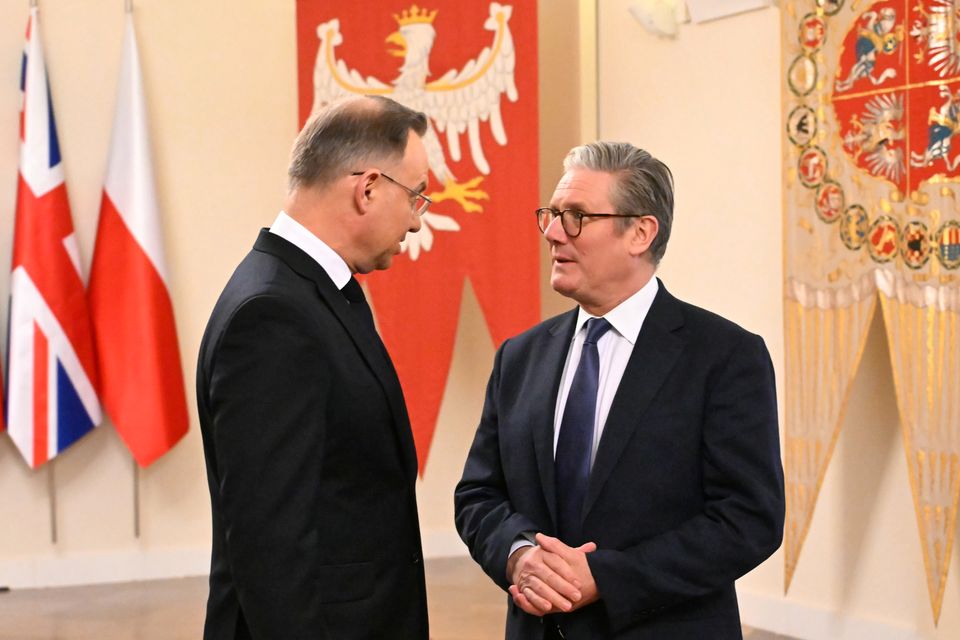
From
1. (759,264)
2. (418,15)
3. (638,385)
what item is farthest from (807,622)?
(418,15)

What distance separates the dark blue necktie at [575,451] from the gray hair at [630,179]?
31 centimetres

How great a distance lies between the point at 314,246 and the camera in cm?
184

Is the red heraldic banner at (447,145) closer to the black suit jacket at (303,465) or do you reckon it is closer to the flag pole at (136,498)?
the flag pole at (136,498)

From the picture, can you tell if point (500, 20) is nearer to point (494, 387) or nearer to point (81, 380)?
point (81, 380)

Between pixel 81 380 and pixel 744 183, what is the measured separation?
10.8ft

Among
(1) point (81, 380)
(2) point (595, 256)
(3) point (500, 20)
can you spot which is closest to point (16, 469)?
(1) point (81, 380)

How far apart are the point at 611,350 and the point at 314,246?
649 mm

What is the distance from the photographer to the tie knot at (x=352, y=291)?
1.91 metres

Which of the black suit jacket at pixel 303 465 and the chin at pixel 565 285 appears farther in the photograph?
the chin at pixel 565 285

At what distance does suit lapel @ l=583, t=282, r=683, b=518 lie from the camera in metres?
2.03

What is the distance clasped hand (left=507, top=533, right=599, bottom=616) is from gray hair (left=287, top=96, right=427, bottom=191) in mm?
Answer: 739

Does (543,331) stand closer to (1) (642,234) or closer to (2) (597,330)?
(2) (597,330)

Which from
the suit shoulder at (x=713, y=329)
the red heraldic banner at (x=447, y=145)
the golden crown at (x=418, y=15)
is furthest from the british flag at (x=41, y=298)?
the suit shoulder at (x=713, y=329)

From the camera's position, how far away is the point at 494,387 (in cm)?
233
